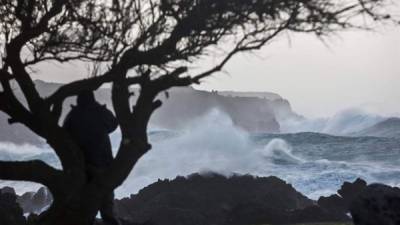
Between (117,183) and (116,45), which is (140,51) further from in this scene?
(117,183)

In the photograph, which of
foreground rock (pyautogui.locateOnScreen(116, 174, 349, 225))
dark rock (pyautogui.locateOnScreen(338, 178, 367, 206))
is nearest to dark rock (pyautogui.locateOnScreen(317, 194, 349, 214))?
dark rock (pyautogui.locateOnScreen(338, 178, 367, 206))

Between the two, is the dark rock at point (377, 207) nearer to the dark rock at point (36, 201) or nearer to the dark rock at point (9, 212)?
the dark rock at point (9, 212)

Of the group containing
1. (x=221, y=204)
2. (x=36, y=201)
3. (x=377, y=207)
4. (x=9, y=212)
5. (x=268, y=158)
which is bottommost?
(x=377, y=207)

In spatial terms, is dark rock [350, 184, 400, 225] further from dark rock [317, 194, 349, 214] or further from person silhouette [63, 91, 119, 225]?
dark rock [317, 194, 349, 214]

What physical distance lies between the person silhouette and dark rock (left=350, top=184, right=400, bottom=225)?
3287 mm

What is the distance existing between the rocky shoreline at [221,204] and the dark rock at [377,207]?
0.08 meters

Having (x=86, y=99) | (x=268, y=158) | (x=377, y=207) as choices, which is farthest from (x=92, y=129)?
(x=268, y=158)

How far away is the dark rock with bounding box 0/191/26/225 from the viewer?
11.6 metres

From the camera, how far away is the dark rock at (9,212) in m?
11.6

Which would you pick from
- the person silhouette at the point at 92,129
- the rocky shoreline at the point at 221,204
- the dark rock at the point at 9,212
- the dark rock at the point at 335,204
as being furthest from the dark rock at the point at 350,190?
the person silhouette at the point at 92,129

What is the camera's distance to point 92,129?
30.7ft

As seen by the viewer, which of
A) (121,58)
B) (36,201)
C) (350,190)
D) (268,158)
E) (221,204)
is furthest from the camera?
(268,158)

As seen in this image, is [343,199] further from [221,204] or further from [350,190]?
[221,204]

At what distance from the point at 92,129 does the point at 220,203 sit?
1192cm
